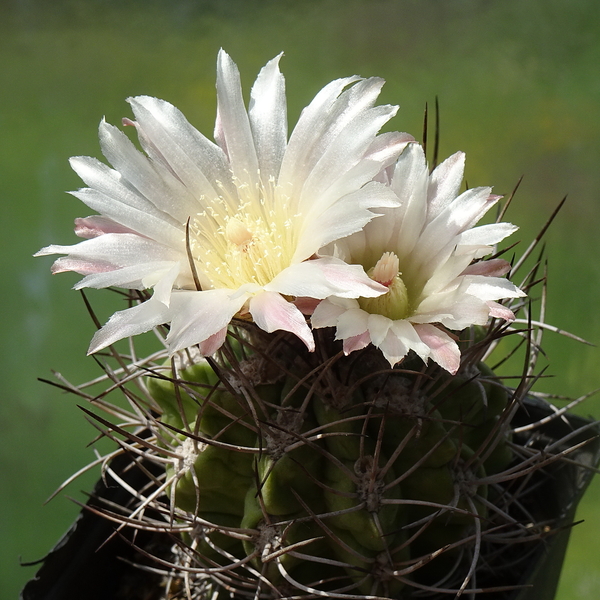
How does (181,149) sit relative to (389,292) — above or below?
above

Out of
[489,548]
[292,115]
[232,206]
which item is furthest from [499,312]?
[292,115]

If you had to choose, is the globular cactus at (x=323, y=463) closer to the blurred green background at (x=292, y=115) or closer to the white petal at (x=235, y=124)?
the white petal at (x=235, y=124)

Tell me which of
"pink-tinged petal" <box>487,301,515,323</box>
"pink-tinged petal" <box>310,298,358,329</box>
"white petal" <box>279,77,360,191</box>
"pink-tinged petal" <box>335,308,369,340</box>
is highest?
"white petal" <box>279,77,360,191</box>

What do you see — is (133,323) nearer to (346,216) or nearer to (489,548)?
(346,216)

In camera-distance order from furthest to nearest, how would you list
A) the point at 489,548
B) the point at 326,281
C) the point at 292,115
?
the point at 292,115, the point at 489,548, the point at 326,281

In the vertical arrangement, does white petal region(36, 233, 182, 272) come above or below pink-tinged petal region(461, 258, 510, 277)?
above

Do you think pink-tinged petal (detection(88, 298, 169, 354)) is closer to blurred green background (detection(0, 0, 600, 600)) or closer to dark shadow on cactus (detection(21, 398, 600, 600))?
dark shadow on cactus (detection(21, 398, 600, 600))

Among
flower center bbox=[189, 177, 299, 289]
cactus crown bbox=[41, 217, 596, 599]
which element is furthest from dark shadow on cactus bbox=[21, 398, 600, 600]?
flower center bbox=[189, 177, 299, 289]
